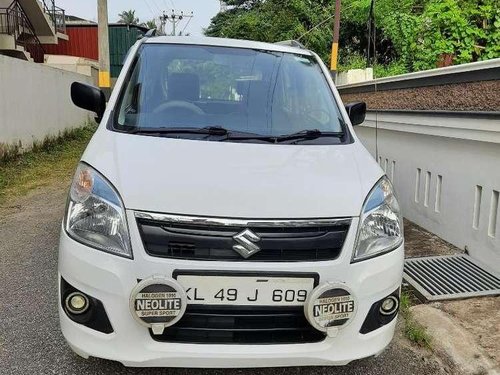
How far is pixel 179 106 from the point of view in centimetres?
315

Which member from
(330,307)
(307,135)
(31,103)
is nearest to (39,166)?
(31,103)

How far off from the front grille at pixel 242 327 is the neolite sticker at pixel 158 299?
0.08 metres

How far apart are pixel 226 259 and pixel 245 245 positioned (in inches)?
4.0

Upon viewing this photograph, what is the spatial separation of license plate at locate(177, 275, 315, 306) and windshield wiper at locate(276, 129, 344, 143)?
0.99 m

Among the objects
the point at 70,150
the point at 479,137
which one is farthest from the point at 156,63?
the point at 70,150

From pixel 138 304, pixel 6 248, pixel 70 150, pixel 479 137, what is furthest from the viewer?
pixel 70 150

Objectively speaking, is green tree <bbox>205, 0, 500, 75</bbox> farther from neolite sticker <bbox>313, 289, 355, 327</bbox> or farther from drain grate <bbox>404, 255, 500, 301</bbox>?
neolite sticker <bbox>313, 289, 355, 327</bbox>

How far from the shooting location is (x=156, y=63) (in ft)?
11.2

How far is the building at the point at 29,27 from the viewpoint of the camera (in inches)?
761

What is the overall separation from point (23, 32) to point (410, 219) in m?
21.1

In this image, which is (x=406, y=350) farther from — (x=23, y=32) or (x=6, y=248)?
(x=23, y=32)

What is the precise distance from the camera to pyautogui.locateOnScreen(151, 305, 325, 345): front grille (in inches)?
85.5

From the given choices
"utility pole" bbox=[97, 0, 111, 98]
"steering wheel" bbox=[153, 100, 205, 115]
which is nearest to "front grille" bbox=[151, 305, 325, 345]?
"steering wheel" bbox=[153, 100, 205, 115]

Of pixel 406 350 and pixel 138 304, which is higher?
pixel 138 304
